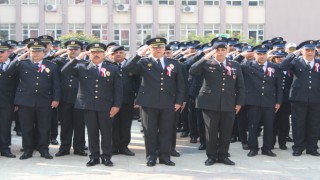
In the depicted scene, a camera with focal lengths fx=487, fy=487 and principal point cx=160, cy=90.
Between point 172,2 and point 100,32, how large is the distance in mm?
5916

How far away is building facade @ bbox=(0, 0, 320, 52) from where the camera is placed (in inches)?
1398

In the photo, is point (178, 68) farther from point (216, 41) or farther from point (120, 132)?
point (120, 132)

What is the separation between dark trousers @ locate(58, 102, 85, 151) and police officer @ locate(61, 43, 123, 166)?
2.56ft

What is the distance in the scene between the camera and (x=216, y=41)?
773 cm

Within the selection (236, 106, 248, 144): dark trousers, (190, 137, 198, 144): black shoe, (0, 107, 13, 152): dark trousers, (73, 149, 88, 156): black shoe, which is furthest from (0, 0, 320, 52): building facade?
(0, 107, 13, 152): dark trousers

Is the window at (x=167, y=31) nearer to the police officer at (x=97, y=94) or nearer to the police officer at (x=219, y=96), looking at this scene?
the police officer at (x=219, y=96)

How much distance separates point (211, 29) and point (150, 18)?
15.7ft

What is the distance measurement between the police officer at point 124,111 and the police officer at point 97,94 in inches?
32.3

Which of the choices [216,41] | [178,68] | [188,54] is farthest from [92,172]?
[188,54]

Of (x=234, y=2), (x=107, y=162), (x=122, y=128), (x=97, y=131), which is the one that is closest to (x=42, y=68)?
(x=97, y=131)

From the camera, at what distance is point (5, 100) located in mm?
8070

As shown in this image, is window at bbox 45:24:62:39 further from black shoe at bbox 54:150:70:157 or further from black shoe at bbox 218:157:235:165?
black shoe at bbox 218:157:235:165

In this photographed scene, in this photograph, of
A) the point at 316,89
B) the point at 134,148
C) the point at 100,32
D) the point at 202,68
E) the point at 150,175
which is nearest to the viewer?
the point at 150,175

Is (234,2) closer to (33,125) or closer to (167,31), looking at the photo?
(167,31)
